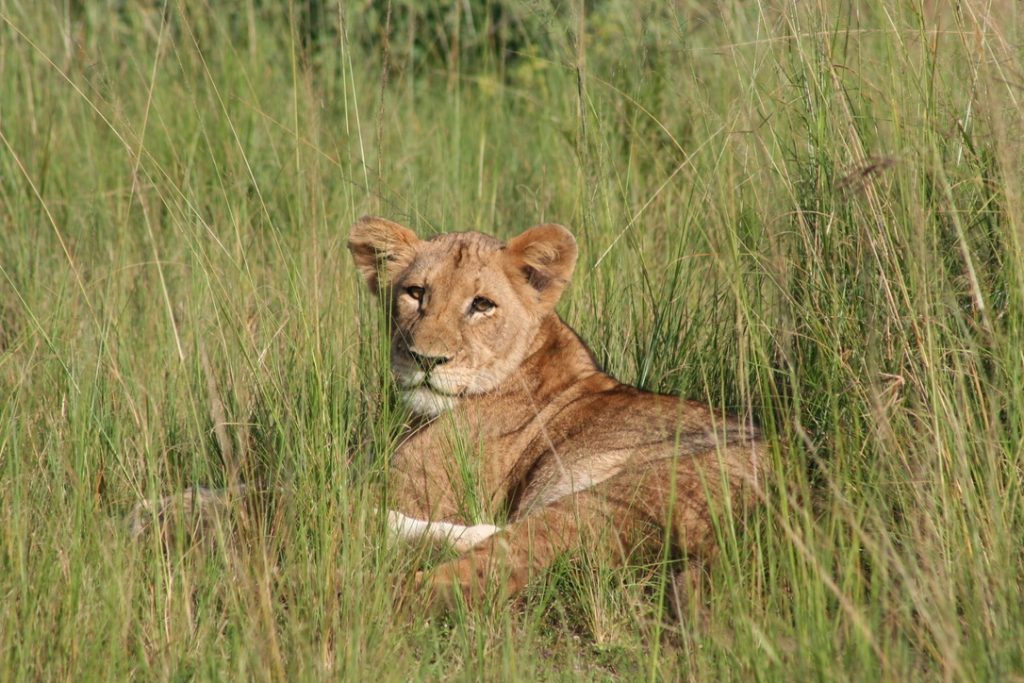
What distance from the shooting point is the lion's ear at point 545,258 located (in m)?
4.53

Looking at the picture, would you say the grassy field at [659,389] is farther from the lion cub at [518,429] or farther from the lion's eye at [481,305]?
the lion's eye at [481,305]

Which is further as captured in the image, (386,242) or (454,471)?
(386,242)

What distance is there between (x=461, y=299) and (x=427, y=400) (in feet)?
1.16

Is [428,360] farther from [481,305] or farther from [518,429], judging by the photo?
[518,429]

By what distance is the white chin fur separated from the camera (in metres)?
4.46

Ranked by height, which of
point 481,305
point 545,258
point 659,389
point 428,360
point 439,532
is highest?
point 545,258

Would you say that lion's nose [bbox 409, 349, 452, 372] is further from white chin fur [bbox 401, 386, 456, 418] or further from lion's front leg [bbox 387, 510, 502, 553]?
lion's front leg [bbox 387, 510, 502, 553]

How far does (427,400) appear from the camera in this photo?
4477 millimetres

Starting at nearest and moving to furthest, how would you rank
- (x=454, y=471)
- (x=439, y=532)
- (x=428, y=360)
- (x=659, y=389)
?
(x=439, y=532) < (x=454, y=471) < (x=428, y=360) < (x=659, y=389)

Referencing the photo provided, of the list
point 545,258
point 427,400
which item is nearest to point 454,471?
point 427,400

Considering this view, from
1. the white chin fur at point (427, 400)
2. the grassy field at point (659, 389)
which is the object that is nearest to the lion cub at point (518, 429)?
the white chin fur at point (427, 400)

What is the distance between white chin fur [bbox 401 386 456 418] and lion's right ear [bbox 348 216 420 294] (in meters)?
0.40

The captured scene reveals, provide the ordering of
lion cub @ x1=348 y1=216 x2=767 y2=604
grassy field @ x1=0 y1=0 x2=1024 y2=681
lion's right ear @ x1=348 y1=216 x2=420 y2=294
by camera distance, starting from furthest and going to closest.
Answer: lion's right ear @ x1=348 y1=216 x2=420 y2=294, lion cub @ x1=348 y1=216 x2=767 y2=604, grassy field @ x1=0 y1=0 x2=1024 y2=681

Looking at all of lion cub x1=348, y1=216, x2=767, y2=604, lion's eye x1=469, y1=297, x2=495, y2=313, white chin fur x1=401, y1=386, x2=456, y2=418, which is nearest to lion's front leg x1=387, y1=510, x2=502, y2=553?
lion cub x1=348, y1=216, x2=767, y2=604
